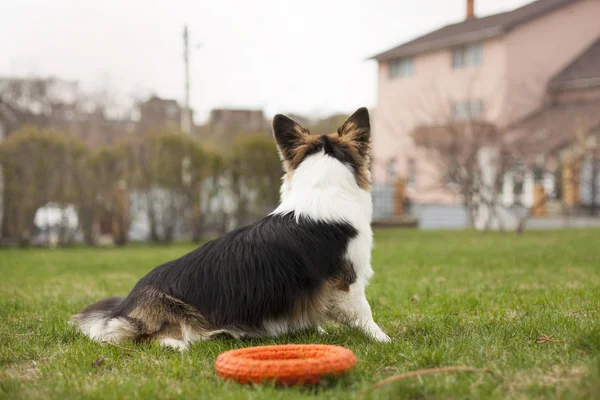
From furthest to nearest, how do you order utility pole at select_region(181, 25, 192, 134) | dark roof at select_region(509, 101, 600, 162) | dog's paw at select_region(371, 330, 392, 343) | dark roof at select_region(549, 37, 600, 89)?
dark roof at select_region(549, 37, 600, 89), utility pole at select_region(181, 25, 192, 134), dark roof at select_region(509, 101, 600, 162), dog's paw at select_region(371, 330, 392, 343)

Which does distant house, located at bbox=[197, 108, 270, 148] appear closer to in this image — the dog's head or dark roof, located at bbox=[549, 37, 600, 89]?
dark roof, located at bbox=[549, 37, 600, 89]

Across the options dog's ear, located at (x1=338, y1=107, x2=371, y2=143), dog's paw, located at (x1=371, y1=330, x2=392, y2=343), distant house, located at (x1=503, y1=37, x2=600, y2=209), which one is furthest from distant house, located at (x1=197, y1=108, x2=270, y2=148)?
dog's paw, located at (x1=371, y1=330, x2=392, y2=343)

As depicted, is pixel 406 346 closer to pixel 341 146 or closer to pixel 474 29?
pixel 341 146

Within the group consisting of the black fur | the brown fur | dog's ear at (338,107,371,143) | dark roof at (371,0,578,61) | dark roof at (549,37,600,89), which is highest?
dark roof at (371,0,578,61)

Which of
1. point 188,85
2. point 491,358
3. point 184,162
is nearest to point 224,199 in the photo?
point 184,162

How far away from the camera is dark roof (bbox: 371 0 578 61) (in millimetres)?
29406

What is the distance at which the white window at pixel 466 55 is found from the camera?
3102cm

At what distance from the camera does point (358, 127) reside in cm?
501

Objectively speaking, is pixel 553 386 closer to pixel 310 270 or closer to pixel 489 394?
pixel 489 394

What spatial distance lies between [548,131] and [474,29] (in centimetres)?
1345

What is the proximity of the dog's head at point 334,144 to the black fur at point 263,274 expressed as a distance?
24.0 inches

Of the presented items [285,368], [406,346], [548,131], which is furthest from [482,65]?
[285,368]

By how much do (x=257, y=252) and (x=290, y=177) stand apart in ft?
2.67

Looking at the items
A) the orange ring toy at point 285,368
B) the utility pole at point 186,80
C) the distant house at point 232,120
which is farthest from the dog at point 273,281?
the distant house at point 232,120
